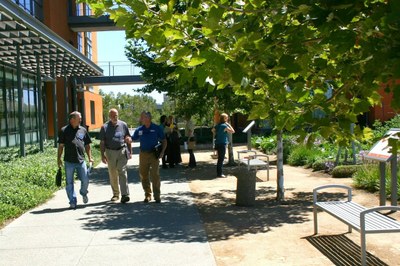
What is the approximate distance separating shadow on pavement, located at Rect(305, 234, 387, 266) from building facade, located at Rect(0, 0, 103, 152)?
7.46 meters

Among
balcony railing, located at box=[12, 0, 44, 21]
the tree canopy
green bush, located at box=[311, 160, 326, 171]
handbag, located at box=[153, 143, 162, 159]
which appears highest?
balcony railing, located at box=[12, 0, 44, 21]

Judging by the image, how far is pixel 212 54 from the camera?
242cm

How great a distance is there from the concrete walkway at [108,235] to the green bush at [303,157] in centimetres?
679

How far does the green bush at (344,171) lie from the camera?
12.8m

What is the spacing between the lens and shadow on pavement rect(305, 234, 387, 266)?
216 inches

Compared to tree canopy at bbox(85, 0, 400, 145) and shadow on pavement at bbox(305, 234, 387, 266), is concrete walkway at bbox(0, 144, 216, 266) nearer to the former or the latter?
shadow on pavement at bbox(305, 234, 387, 266)

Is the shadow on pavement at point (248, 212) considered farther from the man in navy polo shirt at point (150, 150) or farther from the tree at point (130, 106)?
the tree at point (130, 106)

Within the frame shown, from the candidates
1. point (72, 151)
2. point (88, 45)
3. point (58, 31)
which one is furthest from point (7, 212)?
point (88, 45)

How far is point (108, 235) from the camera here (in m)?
6.88

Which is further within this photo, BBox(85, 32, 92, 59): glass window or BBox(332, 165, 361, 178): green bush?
BBox(85, 32, 92, 59): glass window

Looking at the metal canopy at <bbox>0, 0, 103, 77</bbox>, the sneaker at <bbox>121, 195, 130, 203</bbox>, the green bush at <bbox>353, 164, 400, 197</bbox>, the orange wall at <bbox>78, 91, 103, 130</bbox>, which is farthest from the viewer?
the orange wall at <bbox>78, 91, 103, 130</bbox>

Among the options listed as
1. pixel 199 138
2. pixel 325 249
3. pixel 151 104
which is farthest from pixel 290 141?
pixel 151 104

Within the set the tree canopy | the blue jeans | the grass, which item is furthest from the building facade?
the tree canopy

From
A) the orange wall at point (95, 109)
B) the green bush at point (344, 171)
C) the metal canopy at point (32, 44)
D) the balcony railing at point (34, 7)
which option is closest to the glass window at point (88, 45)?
the orange wall at point (95, 109)
